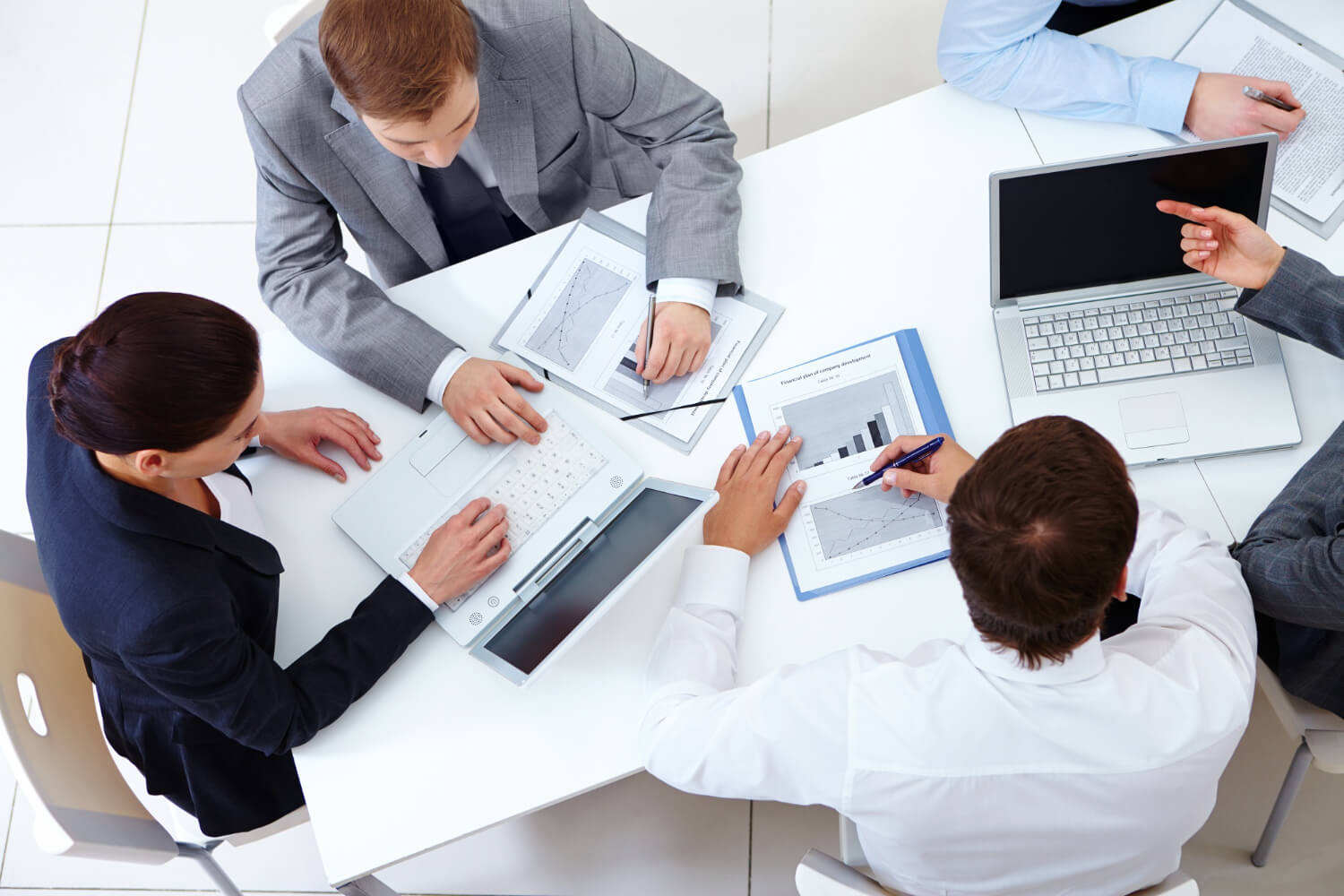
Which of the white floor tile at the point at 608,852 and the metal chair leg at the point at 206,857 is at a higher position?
the metal chair leg at the point at 206,857

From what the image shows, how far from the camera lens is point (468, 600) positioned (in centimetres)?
131

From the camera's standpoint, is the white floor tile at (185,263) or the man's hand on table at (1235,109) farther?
the white floor tile at (185,263)

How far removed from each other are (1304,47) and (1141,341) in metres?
0.56

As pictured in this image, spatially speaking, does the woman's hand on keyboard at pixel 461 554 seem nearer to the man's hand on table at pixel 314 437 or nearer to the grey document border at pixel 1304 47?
the man's hand on table at pixel 314 437

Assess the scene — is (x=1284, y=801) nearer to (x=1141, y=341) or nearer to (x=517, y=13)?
(x=1141, y=341)

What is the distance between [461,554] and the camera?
130 centimetres

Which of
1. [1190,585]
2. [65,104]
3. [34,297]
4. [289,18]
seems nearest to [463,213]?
[289,18]

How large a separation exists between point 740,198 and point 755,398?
0.35m

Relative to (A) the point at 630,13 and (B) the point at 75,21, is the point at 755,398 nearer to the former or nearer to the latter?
(A) the point at 630,13

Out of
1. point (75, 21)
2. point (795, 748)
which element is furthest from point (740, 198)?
point (75, 21)

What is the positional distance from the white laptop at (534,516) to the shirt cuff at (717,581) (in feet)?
0.18

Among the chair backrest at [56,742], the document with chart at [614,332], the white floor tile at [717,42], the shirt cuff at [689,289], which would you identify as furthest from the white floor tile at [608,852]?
the white floor tile at [717,42]

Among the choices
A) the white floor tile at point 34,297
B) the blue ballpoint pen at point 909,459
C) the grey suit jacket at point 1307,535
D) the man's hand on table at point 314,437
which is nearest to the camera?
the grey suit jacket at point 1307,535

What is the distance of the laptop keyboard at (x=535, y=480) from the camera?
1.34 metres
